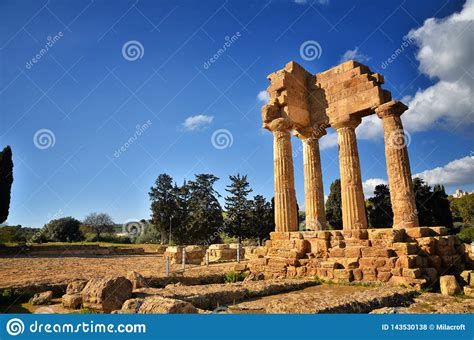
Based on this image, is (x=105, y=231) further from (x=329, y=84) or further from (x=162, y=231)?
(x=329, y=84)

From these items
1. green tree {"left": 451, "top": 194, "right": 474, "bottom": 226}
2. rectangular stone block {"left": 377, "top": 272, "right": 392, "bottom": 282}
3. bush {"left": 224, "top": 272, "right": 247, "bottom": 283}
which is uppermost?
green tree {"left": 451, "top": 194, "right": 474, "bottom": 226}

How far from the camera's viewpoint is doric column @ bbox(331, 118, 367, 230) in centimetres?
1336

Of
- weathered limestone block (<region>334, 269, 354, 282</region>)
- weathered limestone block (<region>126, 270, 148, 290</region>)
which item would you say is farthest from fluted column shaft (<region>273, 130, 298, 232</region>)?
weathered limestone block (<region>126, 270, 148, 290</region>)

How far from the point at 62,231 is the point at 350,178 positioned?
5438 cm

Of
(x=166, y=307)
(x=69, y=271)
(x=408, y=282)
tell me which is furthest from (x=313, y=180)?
(x=69, y=271)

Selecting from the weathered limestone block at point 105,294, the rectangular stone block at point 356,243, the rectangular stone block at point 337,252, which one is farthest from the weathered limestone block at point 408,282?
the weathered limestone block at point 105,294

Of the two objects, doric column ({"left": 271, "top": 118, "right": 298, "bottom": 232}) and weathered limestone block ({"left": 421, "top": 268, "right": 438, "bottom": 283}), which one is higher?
doric column ({"left": 271, "top": 118, "right": 298, "bottom": 232})

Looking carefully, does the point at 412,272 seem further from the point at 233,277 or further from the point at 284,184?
the point at 284,184

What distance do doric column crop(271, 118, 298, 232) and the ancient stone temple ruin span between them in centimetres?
5

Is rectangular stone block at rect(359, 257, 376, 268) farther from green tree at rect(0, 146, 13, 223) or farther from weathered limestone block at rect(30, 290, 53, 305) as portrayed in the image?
green tree at rect(0, 146, 13, 223)

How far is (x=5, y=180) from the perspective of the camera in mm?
36281

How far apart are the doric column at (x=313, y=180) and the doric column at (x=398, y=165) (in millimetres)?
3616

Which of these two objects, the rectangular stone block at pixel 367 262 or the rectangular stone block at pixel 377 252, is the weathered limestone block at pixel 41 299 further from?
the rectangular stone block at pixel 377 252

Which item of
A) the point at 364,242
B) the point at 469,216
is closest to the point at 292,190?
the point at 364,242
